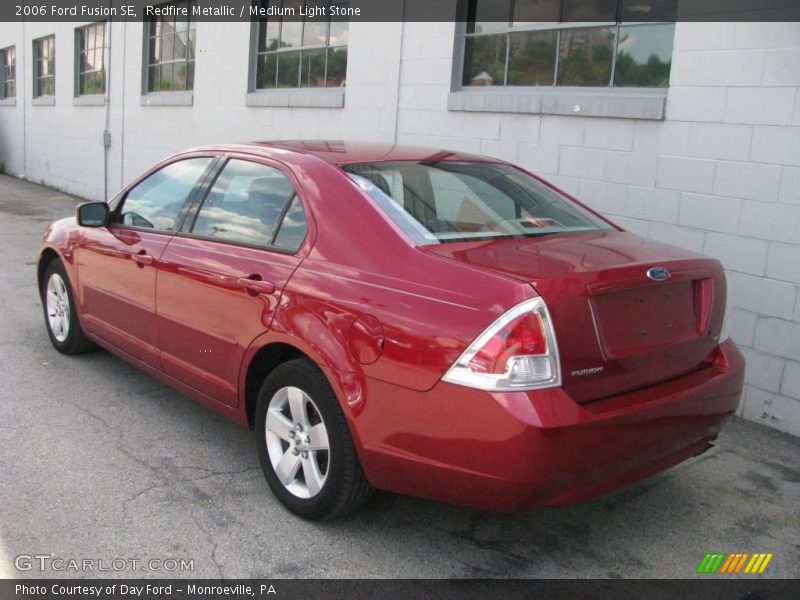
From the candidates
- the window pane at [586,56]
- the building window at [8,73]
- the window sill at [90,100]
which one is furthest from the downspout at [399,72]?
the building window at [8,73]

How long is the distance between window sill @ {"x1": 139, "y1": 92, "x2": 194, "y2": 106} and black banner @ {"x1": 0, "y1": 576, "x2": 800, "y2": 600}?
9.99 metres

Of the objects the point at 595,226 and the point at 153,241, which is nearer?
the point at 595,226

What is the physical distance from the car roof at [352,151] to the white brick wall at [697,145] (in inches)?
66.4

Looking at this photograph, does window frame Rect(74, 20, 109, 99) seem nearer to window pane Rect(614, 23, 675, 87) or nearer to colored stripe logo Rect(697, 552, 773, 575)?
window pane Rect(614, 23, 675, 87)

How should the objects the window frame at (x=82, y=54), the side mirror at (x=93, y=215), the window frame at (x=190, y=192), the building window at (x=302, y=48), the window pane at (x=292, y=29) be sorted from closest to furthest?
the window frame at (x=190, y=192) < the side mirror at (x=93, y=215) < the building window at (x=302, y=48) < the window pane at (x=292, y=29) < the window frame at (x=82, y=54)

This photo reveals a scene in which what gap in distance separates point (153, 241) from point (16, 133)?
1769 centimetres

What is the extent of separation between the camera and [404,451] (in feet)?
9.73

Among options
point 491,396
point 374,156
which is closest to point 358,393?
point 491,396

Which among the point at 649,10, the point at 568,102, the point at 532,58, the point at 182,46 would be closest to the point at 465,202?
the point at 568,102

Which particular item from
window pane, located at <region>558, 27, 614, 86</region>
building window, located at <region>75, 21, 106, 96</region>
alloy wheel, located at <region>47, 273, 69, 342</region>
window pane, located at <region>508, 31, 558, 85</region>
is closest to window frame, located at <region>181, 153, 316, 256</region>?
alloy wheel, located at <region>47, 273, 69, 342</region>

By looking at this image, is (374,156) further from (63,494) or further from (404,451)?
(63,494)

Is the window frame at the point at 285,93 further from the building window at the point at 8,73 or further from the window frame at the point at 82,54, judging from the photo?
the building window at the point at 8,73

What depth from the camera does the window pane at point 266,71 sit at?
1046 cm

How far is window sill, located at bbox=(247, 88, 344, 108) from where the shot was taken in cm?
900
